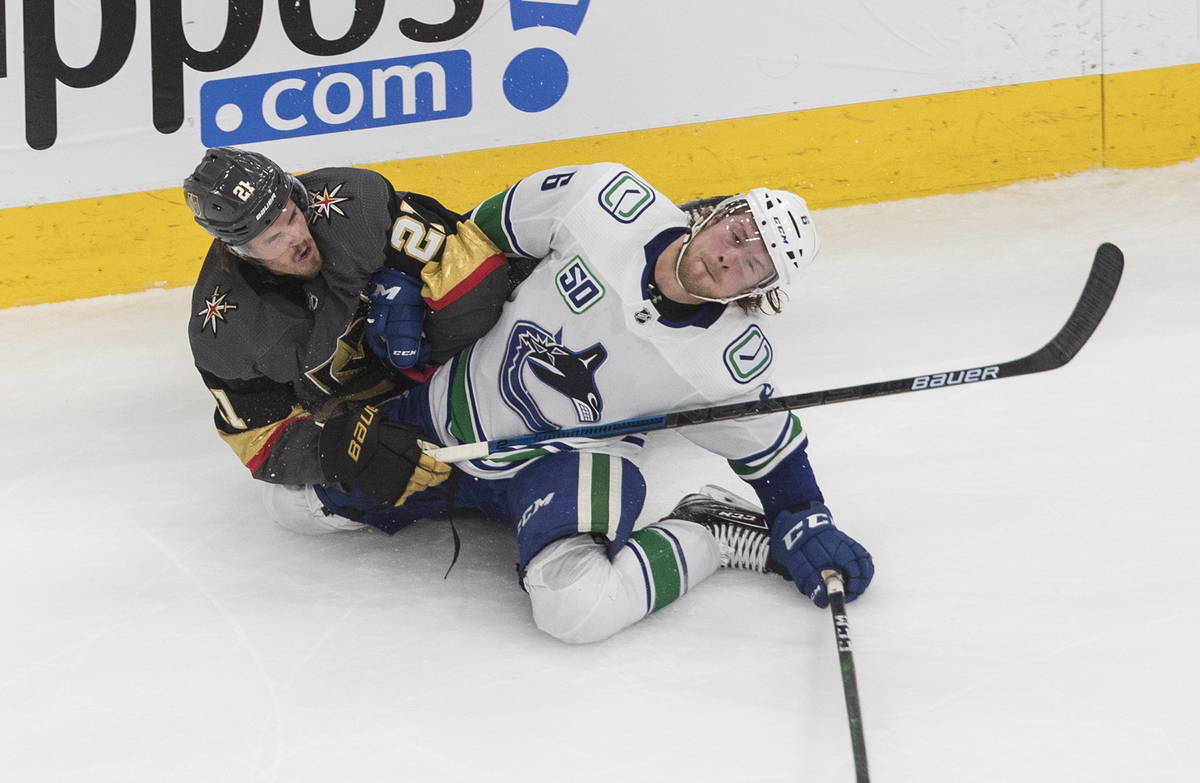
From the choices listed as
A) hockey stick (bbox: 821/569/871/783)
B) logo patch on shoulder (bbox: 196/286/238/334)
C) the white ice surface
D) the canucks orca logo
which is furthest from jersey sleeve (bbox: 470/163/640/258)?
hockey stick (bbox: 821/569/871/783)

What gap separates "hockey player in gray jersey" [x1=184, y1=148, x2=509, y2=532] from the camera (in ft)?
7.52

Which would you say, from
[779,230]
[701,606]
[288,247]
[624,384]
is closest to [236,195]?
[288,247]

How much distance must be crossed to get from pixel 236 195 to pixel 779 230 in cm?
87

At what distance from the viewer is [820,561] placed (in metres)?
2.28

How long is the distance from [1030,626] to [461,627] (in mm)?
960

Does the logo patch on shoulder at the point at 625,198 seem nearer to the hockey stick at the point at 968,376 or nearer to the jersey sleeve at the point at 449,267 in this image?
the jersey sleeve at the point at 449,267

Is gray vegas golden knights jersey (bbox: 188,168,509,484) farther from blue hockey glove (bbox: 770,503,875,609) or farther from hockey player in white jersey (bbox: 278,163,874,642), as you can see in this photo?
blue hockey glove (bbox: 770,503,875,609)

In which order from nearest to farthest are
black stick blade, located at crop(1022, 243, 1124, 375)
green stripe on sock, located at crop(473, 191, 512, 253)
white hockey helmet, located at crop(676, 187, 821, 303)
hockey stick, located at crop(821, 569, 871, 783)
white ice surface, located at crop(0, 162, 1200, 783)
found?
hockey stick, located at crop(821, 569, 871, 783) → white ice surface, located at crop(0, 162, 1200, 783) → white hockey helmet, located at crop(676, 187, 821, 303) → black stick blade, located at crop(1022, 243, 1124, 375) → green stripe on sock, located at crop(473, 191, 512, 253)

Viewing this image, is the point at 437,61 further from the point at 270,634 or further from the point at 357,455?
the point at 270,634

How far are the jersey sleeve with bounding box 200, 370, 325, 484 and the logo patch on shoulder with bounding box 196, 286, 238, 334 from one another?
109 millimetres

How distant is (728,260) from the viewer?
212 cm

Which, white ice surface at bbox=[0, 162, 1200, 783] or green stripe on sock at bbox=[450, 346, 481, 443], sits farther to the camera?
green stripe on sock at bbox=[450, 346, 481, 443]

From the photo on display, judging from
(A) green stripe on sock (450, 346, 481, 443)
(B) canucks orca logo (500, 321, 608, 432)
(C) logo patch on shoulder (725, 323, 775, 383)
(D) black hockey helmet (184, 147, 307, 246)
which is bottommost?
(A) green stripe on sock (450, 346, 481, 443)

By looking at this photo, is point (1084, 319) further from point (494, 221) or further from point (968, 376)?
point (494, 221)
